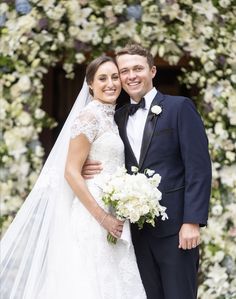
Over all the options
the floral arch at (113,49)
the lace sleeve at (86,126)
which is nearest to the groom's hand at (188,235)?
the lace sleeve at (86,126)

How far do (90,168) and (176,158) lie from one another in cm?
43

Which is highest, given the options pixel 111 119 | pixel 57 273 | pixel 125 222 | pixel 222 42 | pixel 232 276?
pixel 222 42

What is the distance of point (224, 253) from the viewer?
4316mm

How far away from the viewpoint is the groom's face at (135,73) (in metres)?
3.06

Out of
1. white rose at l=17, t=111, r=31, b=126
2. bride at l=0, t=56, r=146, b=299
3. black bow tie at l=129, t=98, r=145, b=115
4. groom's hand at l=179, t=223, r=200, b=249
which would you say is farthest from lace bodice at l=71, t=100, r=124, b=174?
white rose at l=17, t=111, r=31, b=126

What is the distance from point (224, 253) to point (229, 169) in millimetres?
588

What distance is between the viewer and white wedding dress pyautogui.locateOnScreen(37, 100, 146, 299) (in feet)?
9.83

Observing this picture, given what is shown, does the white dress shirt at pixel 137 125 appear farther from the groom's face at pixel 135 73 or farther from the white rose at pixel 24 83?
the white rose at pixel 24 83

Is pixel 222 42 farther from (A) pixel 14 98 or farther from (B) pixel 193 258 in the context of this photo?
(B) pixel 193 258

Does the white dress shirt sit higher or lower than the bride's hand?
higher

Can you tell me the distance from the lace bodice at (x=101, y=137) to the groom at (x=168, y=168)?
58mm

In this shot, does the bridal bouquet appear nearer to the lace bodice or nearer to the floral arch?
the lace bodice

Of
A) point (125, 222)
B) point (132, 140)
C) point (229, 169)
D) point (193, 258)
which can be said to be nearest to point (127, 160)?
point (132, 140)

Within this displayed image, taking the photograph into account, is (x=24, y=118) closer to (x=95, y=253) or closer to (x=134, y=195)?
(x=95, y=253)
